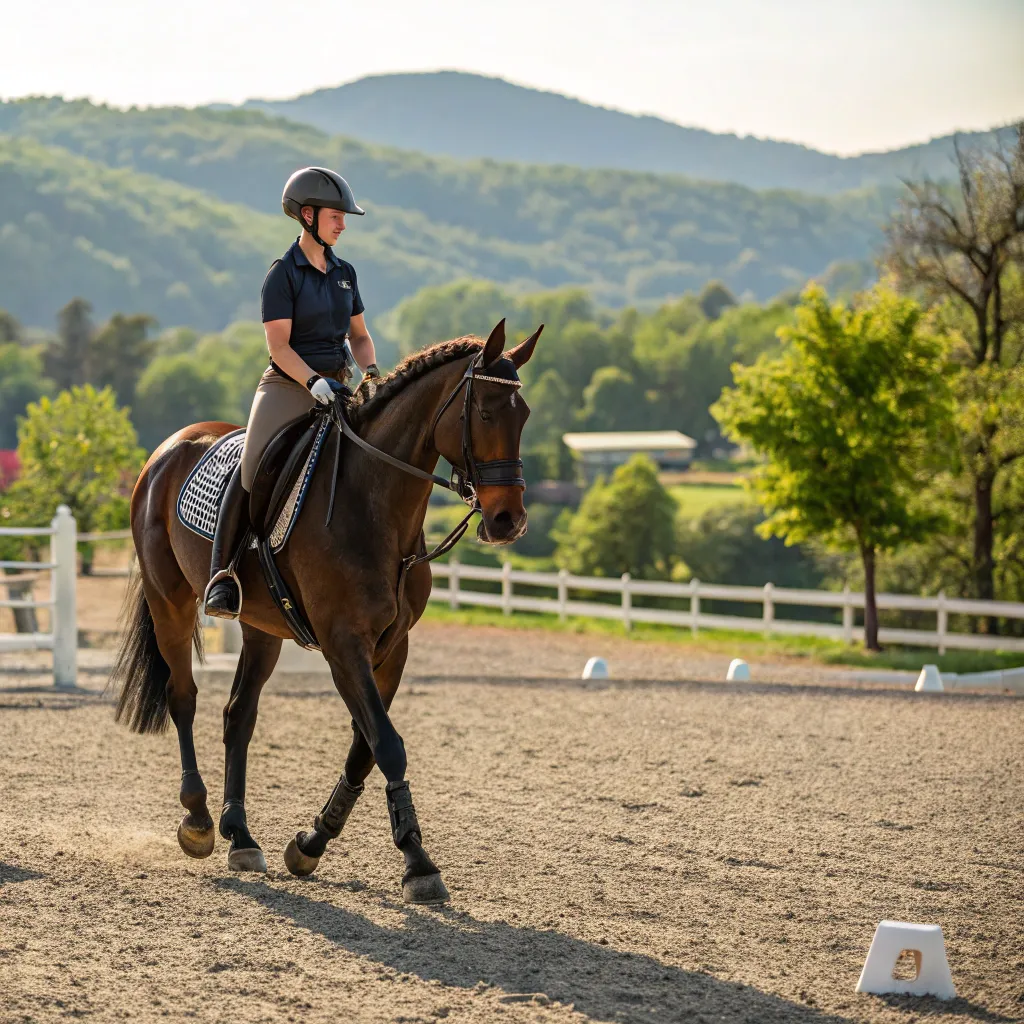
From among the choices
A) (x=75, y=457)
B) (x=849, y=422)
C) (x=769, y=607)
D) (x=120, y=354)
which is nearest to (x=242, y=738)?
(x=849, y=422)

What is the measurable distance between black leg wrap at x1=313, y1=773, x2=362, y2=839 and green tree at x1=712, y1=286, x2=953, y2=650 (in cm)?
1793

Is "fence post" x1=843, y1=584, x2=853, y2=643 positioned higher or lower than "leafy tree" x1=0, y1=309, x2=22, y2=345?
lower

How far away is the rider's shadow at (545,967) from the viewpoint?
4.34m

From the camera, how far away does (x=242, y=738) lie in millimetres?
6703

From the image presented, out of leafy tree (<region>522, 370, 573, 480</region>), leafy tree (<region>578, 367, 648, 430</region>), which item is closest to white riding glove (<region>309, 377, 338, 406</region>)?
leafy tree (<region>522, 370, 573, 480</region>)

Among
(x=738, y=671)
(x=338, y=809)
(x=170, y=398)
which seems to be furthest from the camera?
(x=170, y=398)

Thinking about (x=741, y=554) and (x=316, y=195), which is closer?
(x=316, y=195)

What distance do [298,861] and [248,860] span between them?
0.35 m

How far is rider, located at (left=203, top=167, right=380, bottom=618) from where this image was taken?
6133 millimetres

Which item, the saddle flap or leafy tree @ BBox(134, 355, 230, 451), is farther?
leafy tree @ BBox(134, 355, 230, 451)

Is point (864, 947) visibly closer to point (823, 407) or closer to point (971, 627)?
point (823, 407)

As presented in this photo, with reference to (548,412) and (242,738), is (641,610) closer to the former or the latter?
(242,738)

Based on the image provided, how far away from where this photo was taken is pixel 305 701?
482 inches

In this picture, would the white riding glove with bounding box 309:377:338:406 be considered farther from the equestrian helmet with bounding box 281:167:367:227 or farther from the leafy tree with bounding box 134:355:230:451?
the leafy tree with bounding box 134:355:230:451
